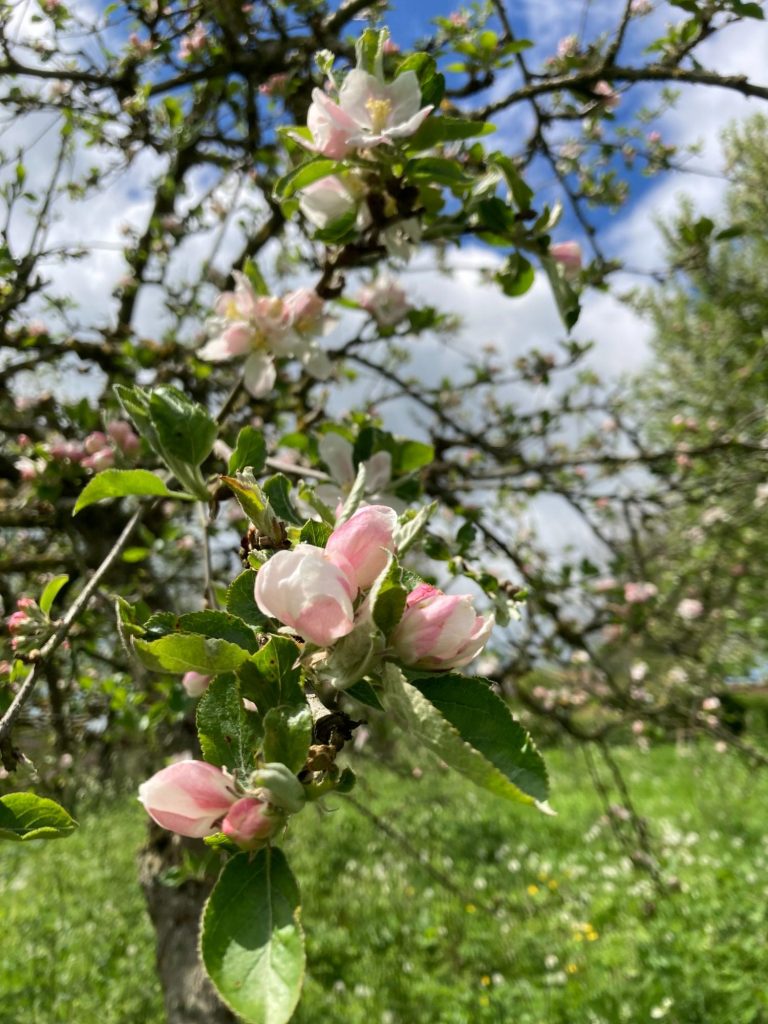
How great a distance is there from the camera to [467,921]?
4.37 metres

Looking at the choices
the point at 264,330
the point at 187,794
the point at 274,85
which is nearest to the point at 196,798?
the point at 187,794

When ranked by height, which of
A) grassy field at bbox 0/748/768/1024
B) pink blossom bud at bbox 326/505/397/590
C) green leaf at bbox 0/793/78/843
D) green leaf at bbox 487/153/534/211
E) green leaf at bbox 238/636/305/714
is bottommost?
grassy field at bbox 0/748/768/1024

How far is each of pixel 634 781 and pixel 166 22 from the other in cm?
828

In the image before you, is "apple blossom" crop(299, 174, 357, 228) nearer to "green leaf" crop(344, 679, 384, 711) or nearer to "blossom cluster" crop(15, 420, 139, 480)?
"blossom cluster" crop(15, 420, 139, 480)

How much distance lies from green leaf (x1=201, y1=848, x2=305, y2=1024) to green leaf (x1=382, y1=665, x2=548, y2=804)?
0.43 feet

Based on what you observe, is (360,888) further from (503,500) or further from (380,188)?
(380,188)

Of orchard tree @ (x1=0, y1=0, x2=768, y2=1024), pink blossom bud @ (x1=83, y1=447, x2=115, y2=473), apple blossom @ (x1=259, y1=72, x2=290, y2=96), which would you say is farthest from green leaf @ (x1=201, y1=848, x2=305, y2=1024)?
apple blossom @ (x1=259, y1=72, x2=290, y2=96)

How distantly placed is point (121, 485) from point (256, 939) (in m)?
0.47

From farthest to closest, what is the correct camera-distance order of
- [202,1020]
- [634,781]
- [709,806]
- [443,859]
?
1. [634,781]
2. [709,806]
3. [443,859]
4. [202,1020]

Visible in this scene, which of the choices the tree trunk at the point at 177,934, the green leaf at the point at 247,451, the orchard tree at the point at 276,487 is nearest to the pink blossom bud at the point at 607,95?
the orchard tree at the point at 276,487

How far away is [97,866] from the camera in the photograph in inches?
222

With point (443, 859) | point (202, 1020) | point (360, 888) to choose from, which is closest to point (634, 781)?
point (443, 859)

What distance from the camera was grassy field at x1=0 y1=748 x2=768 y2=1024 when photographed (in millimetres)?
3248

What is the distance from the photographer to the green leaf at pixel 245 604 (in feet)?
1.80
